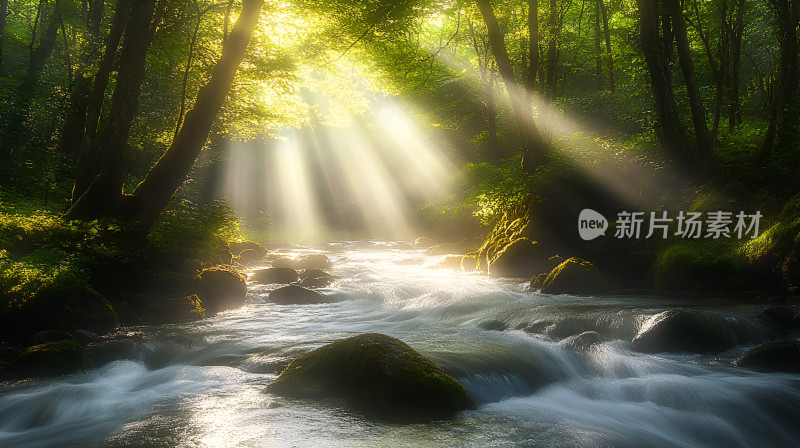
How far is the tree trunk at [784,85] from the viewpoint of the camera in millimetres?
12094

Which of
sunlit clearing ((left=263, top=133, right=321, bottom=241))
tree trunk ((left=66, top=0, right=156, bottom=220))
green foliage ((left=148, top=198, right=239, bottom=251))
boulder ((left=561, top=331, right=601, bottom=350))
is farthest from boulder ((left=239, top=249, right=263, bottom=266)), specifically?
sunlit clearing ((left=263, top=133, right=321, bottom=241))

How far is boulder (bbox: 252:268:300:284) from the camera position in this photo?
14.3 metres

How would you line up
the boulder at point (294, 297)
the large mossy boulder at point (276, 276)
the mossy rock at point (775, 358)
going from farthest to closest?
the large mossy boulder at point (276, 276) → the boulder at point (294, 297) → the mossy rock at point (775, 358)

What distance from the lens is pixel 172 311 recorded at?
913 centimetres

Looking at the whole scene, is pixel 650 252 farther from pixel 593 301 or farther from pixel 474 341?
pixel 474 341

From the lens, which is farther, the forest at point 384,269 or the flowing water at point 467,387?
the forest at point 384,269

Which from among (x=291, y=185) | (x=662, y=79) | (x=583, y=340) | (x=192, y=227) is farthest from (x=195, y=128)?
(x=291, y=185)

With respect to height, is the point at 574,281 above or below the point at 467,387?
above

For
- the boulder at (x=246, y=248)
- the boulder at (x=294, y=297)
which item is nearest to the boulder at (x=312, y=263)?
the boulder at (x=246, y=248)

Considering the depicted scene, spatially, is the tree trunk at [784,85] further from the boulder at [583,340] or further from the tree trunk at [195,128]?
the tree trunk at [195,128]

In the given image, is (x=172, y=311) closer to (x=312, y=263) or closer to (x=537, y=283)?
(x=537, y=283)

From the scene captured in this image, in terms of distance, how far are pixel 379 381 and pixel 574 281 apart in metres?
7.67

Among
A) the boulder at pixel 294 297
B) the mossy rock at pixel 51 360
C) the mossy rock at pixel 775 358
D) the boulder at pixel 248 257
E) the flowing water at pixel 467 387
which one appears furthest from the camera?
the boulder at pixel 248 257

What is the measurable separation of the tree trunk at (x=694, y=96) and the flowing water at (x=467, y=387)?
486 centimetres
